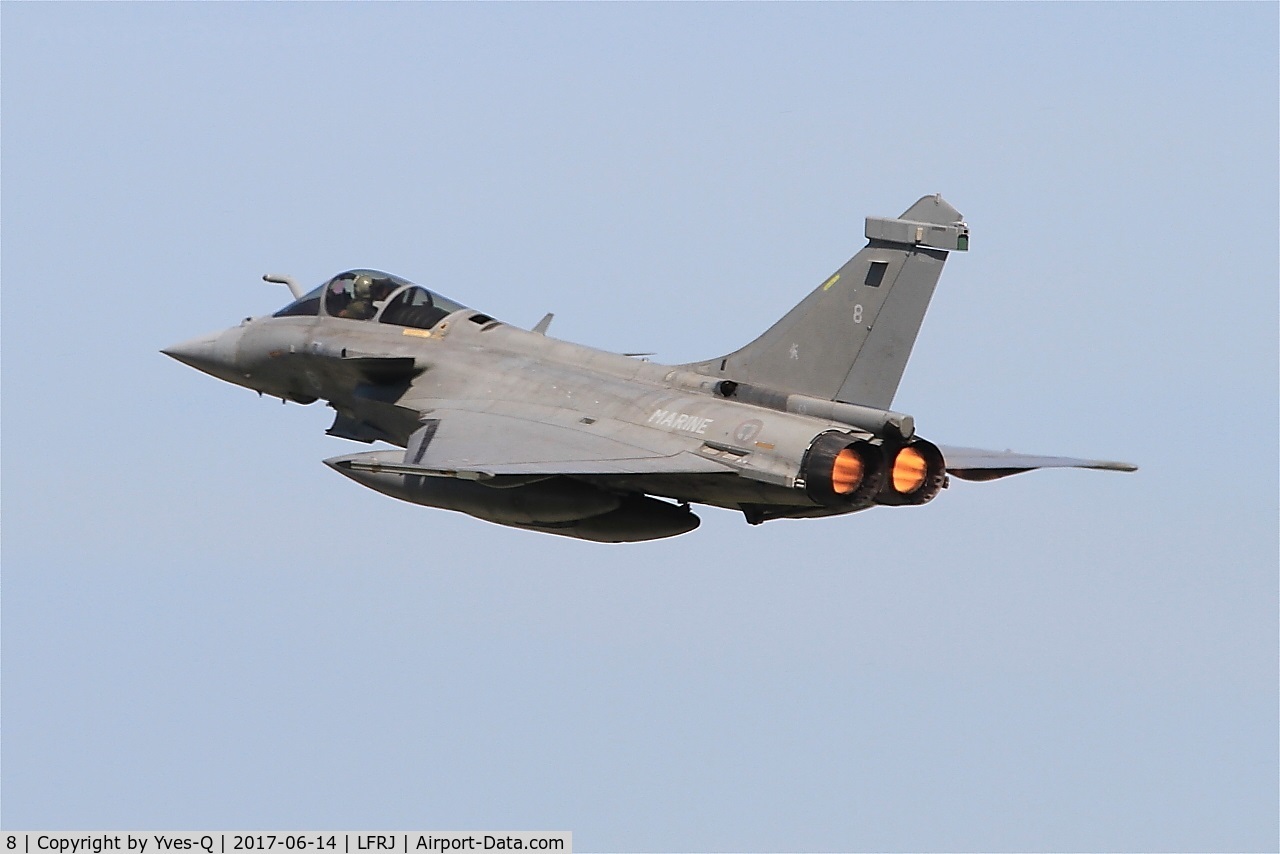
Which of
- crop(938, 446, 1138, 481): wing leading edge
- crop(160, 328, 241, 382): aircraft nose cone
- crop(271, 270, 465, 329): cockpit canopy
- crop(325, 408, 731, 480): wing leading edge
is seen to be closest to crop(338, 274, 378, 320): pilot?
crop(271, 270, 465, 329): cockpit canopy

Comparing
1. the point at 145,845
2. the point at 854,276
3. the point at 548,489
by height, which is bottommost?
the point at 145,845

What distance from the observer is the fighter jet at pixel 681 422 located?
2683 centimetres

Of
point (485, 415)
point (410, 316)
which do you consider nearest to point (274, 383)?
point (410, 316)

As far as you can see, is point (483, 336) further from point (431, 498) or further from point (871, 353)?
point (871, 353)

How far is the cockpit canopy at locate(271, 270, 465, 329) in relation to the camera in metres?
31.2

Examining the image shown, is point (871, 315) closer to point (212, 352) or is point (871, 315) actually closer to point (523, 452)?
point (523, 452)

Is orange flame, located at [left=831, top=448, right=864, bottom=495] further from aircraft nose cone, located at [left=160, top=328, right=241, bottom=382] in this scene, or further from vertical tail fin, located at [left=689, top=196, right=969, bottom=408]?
aircraft nose cone, located at [left=160, top=328, right=241, bottom=382]

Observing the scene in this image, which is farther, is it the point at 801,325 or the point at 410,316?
the point at 410,316

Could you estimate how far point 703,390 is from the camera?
2836 centimetres

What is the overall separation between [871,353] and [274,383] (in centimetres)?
749

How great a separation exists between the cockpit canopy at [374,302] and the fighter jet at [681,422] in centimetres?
59

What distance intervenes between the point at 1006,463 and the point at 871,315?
2.21 m

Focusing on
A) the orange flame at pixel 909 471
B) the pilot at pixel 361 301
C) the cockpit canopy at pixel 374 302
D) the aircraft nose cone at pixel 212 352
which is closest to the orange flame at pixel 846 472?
the orange flame at pixel 909 471

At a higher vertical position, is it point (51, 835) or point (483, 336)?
point (483, 336)
